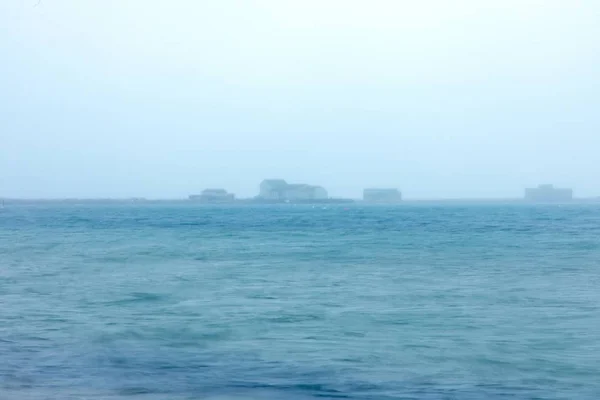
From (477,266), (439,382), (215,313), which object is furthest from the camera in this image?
(477,266)

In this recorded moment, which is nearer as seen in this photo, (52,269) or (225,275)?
(225,275)

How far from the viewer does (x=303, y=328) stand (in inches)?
506

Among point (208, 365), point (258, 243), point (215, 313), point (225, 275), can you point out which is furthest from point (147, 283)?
point (258, 243)

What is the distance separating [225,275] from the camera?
2159cm

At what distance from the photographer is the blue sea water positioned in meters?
9.21

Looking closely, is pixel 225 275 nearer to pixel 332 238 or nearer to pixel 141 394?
pixel 141 394

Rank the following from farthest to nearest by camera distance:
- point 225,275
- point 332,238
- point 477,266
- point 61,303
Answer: point 332,238, point 477,266, point 225,275, point 61,303

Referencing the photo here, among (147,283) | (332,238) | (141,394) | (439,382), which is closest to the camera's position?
(141,394)

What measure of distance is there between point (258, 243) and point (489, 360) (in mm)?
25438

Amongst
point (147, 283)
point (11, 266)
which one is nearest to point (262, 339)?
point (147, 283)

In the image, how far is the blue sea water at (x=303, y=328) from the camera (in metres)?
9.21

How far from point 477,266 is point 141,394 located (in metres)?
16.2

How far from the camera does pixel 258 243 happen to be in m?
35.6

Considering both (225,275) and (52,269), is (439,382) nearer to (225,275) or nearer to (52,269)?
(225,275)
